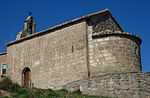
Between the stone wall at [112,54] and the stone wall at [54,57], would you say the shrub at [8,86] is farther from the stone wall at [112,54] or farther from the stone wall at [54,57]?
the stone wall at [112,54]

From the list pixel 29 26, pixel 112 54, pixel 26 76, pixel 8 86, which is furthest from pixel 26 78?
pixel 112 54

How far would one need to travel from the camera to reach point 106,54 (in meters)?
13.5

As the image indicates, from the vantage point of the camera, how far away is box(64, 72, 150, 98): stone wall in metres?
11.8

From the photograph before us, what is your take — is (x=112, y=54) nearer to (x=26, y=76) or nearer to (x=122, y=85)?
(x=122, y=85)

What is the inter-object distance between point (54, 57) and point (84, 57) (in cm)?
268

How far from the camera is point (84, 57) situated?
14062 millimetres

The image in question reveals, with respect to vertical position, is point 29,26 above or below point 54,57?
above

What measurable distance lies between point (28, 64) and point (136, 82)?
347 inches

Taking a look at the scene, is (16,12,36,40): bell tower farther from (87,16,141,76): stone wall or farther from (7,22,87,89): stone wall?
(87,16,141,76): stone wall

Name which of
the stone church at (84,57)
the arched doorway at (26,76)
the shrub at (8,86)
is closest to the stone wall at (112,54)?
the stone church at (84,57)

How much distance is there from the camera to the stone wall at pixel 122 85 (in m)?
11.8

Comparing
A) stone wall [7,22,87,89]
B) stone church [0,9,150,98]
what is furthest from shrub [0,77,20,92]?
stone wall [7,22,87,89]

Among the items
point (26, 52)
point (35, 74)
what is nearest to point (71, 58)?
point (35, 74)

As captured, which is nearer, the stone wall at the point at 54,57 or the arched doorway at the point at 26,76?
the stone wall at the point at 54,57
